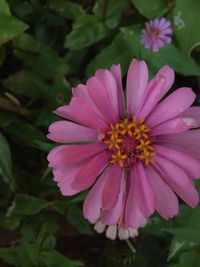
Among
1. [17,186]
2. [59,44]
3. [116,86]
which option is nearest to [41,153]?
[17,186]

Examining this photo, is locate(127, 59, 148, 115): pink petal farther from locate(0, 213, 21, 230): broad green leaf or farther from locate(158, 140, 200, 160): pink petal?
locate(0, 213, 21, 230): broad green leaf

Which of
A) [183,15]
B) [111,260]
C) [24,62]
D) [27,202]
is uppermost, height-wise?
[24,62]

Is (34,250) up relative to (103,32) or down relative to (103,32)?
down

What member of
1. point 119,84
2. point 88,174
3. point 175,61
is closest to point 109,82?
point 119,84

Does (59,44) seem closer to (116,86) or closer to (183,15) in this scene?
(183,15)

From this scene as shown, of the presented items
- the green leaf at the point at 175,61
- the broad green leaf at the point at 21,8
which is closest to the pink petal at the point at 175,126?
the green leaf at the point at 175,61
